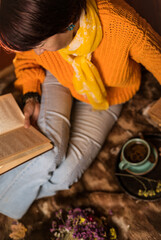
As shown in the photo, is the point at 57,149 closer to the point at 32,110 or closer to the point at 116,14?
the point at 32,110

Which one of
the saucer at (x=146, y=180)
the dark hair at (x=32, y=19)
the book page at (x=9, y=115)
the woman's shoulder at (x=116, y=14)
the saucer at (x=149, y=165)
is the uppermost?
the dark hair at (x=32, y=19)

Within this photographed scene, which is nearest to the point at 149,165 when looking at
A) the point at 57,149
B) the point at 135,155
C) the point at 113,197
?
the point at 135,155

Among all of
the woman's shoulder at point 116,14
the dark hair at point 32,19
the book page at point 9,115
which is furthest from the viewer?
the book page at point 9,115

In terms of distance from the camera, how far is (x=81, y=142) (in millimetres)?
1197

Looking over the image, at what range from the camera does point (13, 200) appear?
1.15m

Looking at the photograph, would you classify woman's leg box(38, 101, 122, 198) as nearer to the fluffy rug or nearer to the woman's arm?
the fluffy rug

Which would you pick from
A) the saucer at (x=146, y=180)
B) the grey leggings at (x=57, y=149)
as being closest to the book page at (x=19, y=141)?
the grey leggings at (x=57, y=149)

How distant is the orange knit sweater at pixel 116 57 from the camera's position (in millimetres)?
809

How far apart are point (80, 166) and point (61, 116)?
11.4 inches

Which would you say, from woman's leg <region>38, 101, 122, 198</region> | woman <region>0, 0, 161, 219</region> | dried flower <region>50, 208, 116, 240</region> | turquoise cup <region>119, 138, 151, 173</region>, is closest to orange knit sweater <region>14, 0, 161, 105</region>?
woman <region>0, 0, 161, 219</region>

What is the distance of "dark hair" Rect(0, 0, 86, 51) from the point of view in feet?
2.03

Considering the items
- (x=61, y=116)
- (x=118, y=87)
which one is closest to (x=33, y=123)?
(x=61, y=116)

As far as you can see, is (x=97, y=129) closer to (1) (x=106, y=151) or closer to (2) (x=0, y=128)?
(1) (x=106, y=151)

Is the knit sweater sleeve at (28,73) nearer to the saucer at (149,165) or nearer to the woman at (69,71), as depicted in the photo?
the woman at (69,71)
